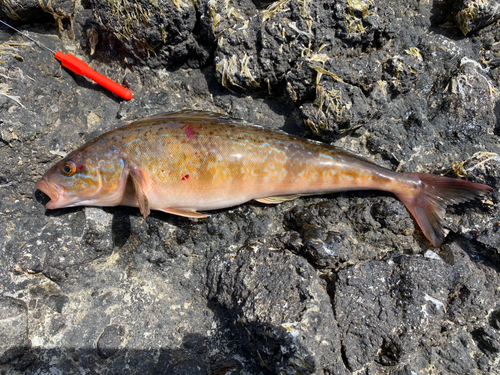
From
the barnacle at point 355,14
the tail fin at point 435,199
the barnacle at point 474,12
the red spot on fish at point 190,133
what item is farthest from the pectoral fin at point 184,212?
the barnacle at point 474,12

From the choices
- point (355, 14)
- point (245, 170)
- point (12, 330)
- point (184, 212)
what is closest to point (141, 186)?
point (184, 212)

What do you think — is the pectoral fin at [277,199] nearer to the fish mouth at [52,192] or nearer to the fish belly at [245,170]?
the fish belly at [245,170]

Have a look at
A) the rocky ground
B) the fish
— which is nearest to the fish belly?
the fish

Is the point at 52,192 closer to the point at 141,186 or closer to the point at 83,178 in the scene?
the point at 83,178

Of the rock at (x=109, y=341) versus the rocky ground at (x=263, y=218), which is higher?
the rocky ground at (x=263, y=218)

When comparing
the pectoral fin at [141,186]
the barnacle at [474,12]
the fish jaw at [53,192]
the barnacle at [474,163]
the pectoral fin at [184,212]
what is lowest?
the fish jaw at [53,192]

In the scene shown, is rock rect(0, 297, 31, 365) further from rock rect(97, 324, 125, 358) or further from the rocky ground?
rock rect(97, 324, 125, 358)
